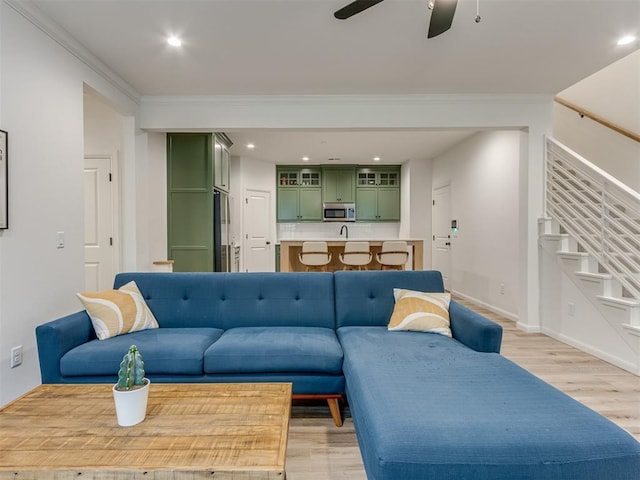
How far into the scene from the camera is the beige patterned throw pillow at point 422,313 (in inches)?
92.5

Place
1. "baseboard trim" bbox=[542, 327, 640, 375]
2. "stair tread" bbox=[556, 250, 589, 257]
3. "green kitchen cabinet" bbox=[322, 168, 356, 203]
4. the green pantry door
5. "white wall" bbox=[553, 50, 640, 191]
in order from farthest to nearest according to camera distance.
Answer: "green kitchen cabinet" bbox=[322, 168, 356, 203]
the green pantry door
"white wall" bbox=[553, 50, 640, 191]
"stair tread" bbox=[556, 250, 589, 257]
"baseboard trim" bbox=[542, 327, 640, 375]

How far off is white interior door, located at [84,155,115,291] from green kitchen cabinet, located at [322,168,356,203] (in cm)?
460

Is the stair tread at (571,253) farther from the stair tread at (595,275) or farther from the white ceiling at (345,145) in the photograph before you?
the white ceiling at (345,145)

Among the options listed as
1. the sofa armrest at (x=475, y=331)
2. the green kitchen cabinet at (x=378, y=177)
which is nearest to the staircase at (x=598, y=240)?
the sofa armrest at (x=475, y=331)

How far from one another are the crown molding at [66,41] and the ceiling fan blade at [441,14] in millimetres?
2627

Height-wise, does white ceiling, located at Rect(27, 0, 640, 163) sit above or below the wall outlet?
above

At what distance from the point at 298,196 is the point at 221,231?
308 cm

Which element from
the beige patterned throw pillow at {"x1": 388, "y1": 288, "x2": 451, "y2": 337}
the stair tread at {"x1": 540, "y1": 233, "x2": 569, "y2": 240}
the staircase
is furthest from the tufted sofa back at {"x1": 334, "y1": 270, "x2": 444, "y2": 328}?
the stair tread at {"x1": 540, "y1": 233, "x2": 569, "y2": 240}

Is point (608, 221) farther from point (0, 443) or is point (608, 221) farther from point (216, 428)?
point (0, 443)

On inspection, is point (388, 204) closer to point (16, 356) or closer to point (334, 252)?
point (334, 252)

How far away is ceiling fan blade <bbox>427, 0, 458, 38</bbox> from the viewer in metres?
1.85

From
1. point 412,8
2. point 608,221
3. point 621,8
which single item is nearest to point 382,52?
point 412,8

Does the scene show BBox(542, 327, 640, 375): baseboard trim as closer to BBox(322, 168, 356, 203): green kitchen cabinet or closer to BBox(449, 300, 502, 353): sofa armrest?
BBox(449, 300, 502, 353): sofa armrest

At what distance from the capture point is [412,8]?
93.3 inches
